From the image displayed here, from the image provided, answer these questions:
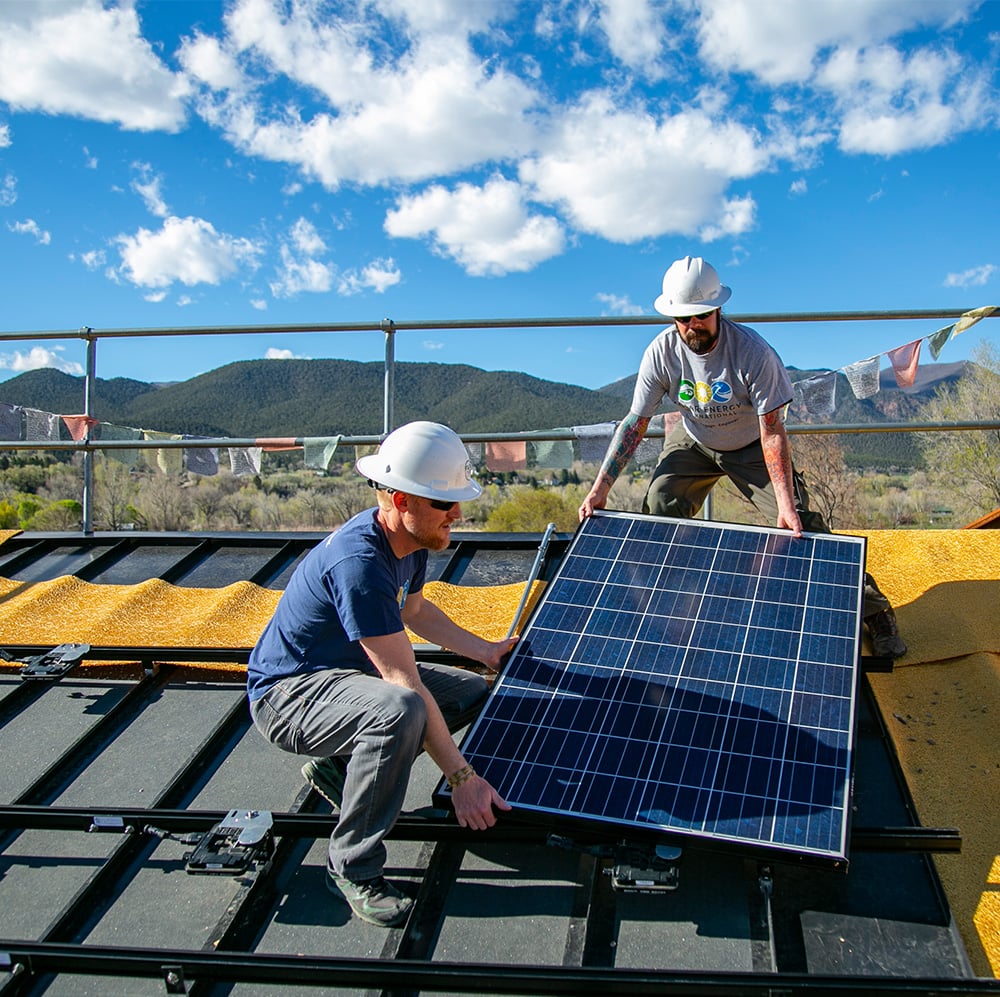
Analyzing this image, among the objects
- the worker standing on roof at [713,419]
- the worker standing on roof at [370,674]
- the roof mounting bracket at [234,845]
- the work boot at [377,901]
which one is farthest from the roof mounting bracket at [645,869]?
the worker standing on roof at [713,419]

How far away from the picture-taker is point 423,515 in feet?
11.0

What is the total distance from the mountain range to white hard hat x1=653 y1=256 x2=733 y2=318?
109 ft

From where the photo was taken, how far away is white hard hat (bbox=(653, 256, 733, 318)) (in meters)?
4.46

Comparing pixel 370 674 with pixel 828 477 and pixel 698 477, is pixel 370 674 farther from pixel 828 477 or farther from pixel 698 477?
pixel 828 477

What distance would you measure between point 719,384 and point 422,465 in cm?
216

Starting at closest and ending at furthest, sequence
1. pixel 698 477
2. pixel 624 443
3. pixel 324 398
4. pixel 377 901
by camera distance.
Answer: pixel 377 901 → pixel 624 443 → pixel 698 477 → pixel 324 398

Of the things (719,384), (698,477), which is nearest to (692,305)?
(719,384)

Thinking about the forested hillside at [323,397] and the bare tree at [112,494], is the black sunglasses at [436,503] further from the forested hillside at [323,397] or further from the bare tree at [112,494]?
the forested hillside at [323,397]

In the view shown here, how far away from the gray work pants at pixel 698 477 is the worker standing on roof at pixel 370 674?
2.09 meters

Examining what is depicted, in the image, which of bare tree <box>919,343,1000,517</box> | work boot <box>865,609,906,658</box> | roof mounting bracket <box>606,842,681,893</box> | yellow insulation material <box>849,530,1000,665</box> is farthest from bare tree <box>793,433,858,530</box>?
roof mounting bracket <box>606,842,681,893</box>

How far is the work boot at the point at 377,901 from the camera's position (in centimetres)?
303

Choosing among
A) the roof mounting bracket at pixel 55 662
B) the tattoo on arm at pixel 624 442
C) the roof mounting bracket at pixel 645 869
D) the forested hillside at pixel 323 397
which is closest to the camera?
the roof mounting bracket at pixel 645 869

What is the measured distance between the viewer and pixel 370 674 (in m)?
3.58

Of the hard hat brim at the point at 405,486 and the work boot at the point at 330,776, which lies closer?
the hard hat brim at the point at 405,486
